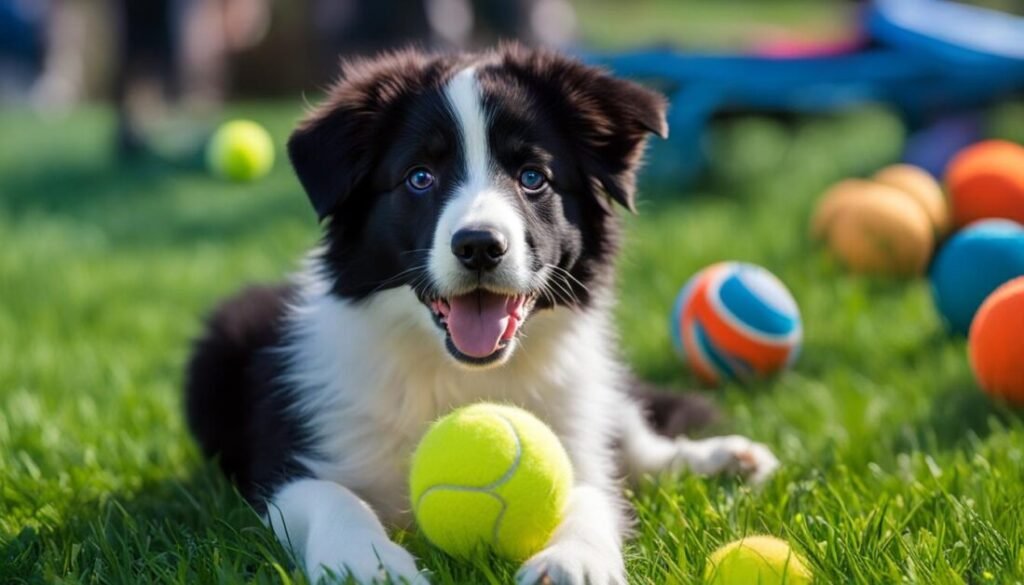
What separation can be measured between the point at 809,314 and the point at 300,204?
3.75 m

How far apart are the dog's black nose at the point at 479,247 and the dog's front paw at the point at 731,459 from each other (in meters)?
1.03

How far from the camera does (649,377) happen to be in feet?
16.2

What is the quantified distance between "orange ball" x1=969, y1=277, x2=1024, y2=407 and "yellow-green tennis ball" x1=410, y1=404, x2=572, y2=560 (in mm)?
1784

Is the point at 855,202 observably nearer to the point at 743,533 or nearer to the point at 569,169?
the point at 569,169

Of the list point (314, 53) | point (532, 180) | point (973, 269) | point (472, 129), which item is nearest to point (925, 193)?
point (973, 269)

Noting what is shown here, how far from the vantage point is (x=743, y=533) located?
2986mm

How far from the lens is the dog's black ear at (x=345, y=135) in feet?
10.9

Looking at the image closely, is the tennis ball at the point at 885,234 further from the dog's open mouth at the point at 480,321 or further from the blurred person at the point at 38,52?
the blurred person at the point at 38,52

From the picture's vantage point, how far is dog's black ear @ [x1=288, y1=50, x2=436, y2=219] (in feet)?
10.9

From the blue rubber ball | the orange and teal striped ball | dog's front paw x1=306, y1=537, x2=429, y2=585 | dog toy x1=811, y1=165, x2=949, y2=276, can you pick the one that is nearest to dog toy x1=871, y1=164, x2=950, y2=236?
dog toy x1=811, y1=165, x2=949, y2=276

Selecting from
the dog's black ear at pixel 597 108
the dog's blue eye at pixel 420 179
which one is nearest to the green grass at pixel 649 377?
the dog's black ear at pixel 597 108

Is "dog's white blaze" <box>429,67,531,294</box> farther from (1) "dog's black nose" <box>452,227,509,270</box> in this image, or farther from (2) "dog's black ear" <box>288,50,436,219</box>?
(2) "dog's black ear" <box>288,50,436,219</box>

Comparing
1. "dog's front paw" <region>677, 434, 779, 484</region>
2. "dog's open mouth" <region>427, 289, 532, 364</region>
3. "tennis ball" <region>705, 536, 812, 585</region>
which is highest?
"dog's open mouth" <region>427, 289, 532, 364</region>

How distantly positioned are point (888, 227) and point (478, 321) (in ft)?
10.4
